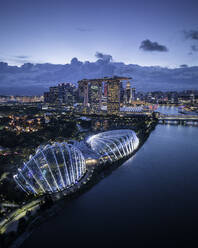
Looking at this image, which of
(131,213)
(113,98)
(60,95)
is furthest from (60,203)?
(60,95)

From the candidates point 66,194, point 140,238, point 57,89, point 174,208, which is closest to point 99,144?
point 66,194

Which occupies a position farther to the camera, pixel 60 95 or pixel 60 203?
pixel 60 95

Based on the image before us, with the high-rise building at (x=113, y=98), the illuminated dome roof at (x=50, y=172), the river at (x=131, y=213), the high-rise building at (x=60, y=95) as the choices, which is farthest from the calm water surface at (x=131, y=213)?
the high-rise building at (x=60, y=95)

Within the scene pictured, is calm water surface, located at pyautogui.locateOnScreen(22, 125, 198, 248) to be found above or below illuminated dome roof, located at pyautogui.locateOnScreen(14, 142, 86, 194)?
below

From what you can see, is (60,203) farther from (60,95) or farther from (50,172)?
(60,95)

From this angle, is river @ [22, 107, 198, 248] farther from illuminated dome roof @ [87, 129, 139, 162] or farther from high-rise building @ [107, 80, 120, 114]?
high-rise building @ [107, 80, 120, 114]

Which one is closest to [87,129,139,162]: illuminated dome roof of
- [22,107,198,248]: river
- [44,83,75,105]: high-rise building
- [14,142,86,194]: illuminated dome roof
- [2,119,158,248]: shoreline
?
[2,119,158,248]: shoreline
